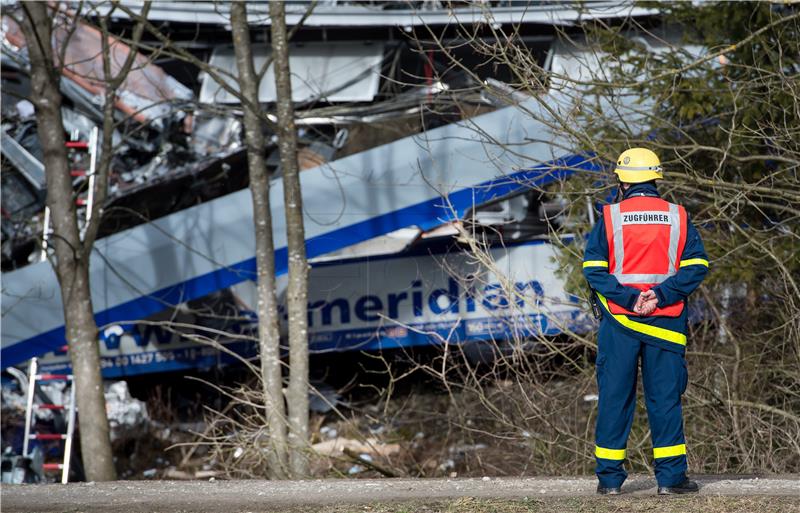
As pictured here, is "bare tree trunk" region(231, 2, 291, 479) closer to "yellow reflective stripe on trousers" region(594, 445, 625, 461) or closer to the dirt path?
the dirt path

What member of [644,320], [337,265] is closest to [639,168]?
[644,320]

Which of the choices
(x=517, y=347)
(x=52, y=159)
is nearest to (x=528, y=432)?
(x=517, y=347)

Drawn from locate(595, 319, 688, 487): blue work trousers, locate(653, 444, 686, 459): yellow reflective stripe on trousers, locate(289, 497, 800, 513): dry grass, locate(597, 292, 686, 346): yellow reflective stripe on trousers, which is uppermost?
locate(597, 292, 686, 346): yellow reflective stripe on trousers

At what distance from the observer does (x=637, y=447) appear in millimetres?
9133

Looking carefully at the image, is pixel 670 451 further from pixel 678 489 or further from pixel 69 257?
pixel 69 257

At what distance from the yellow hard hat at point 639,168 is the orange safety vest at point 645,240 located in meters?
0.14

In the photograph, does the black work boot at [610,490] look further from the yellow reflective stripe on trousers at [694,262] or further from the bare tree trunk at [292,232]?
the bare tree trunk at [292,232]

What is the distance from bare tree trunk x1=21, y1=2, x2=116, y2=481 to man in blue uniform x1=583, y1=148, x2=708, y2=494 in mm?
7456

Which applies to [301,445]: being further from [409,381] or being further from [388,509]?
[409,381]

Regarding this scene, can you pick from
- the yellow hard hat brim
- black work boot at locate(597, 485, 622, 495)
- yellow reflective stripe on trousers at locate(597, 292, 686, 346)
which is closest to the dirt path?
black work boot at locate(597, 485, 622, 495)

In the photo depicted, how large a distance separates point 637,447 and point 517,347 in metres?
1.34

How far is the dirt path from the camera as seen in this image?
5.82m

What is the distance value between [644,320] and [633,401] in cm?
44

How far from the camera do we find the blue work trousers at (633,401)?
5543 mm
